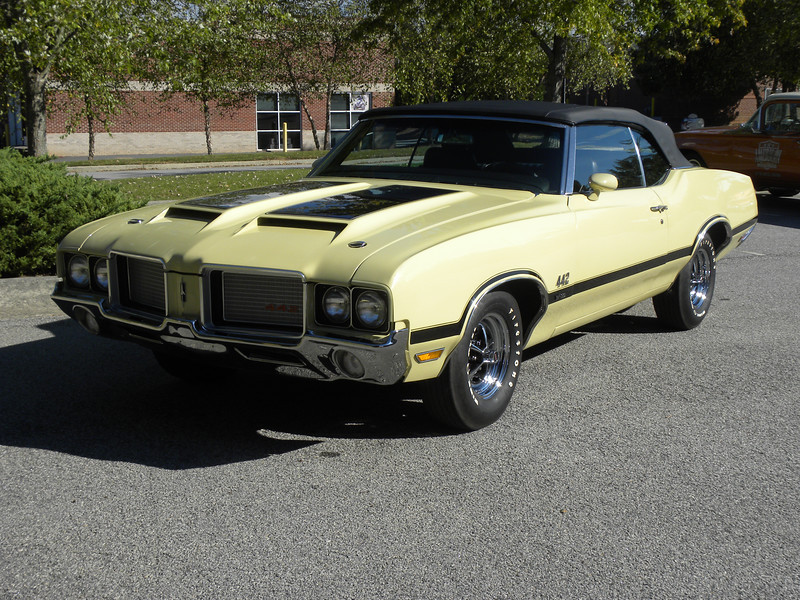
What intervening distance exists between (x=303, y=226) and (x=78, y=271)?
126cm

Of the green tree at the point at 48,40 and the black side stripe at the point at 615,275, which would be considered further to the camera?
the green tree at the point at 48,40

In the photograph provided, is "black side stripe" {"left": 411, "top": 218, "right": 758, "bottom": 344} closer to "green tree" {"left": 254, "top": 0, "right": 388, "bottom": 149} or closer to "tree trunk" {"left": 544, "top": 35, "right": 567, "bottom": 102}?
"tree trunk" {"left": 544, "top": 35, "right": 567, "bottom": 102}

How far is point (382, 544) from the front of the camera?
3254 millimetres

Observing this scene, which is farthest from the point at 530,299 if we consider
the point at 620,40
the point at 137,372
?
the point at 620,40

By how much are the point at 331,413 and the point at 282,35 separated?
27987mm

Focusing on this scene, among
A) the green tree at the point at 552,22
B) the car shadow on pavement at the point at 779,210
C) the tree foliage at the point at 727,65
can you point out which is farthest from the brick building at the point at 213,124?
the car shadow on pavement at the point at 779,210

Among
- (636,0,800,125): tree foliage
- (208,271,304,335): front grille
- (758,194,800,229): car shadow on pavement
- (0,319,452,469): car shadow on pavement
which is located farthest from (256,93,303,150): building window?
(208,271,304,335): front grille

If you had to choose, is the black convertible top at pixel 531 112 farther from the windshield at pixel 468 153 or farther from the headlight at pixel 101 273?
the headlight at pixel 101 273

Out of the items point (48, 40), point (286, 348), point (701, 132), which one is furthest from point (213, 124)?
point (286, 348)

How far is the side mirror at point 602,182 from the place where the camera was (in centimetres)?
502

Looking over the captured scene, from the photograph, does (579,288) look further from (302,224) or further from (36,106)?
(36,106)

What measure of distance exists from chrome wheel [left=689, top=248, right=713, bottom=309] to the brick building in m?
28.0

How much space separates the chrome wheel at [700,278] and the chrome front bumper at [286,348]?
3.51 meters

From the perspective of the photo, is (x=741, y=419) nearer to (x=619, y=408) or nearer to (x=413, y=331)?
(x=619, y=408)
